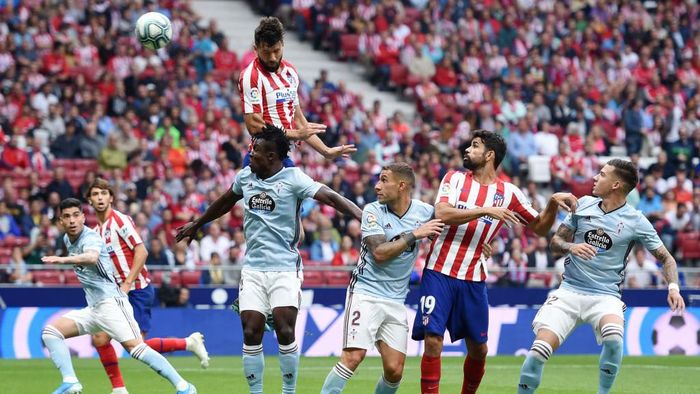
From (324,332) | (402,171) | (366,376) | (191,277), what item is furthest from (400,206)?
(191,277)

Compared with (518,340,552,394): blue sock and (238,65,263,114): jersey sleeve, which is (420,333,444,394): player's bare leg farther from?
(238,65,263,114): jersey sleeve

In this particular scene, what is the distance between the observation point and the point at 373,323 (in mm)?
10672

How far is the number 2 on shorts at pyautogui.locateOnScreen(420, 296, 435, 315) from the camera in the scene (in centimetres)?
1108

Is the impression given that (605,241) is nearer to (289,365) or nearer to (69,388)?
(289,365)

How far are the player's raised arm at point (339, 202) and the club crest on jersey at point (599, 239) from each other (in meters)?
2.16

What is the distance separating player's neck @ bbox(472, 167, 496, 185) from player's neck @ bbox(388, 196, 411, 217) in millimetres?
860

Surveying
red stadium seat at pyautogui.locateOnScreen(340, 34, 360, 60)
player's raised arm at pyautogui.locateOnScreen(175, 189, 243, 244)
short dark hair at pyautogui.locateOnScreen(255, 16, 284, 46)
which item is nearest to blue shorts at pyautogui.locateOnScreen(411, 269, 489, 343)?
player's raised arm at pyautogui.locateOnScreen(175, 189, 243, 244)

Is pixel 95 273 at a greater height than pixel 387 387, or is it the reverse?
pixel 95 273

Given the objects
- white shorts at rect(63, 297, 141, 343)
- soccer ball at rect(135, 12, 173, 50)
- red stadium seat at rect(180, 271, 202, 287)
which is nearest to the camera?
white shorts at rect(63, 297, 141, 343)

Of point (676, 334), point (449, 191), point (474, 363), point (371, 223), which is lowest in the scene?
point (676, 334)

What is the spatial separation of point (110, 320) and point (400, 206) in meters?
3.50

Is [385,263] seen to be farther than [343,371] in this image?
Yes

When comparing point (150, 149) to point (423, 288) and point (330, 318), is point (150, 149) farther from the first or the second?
point (423, 288)

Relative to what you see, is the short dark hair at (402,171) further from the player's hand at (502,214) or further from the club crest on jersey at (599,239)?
the club crest on jersey at (599,239)
